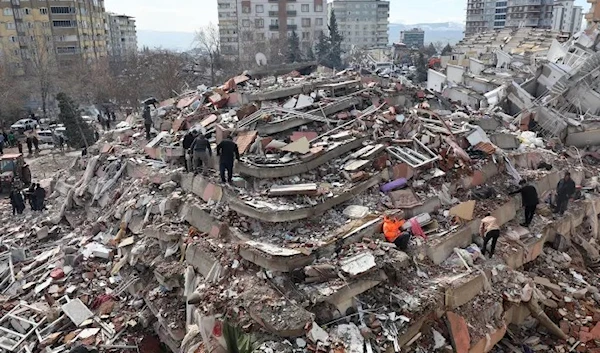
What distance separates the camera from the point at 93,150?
566 inches

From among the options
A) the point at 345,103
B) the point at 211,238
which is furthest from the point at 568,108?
the point at 211,238

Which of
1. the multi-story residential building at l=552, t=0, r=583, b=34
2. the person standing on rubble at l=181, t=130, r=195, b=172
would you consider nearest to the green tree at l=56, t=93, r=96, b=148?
the person standing on rubble at l=181, t=130, r=195, b=172

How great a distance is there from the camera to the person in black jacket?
9.08m

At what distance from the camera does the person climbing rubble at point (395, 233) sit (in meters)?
7.52

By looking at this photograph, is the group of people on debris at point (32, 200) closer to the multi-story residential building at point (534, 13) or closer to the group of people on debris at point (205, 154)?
the group of people on debris at point (205, 154)

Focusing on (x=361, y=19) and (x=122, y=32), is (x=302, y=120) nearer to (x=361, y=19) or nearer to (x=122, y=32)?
(x=361, y=19)

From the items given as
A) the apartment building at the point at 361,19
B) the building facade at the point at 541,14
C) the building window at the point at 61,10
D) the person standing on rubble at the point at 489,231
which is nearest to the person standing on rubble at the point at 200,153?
the person standing on rubble at the point at 489,231

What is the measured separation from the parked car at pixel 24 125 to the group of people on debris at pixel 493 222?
27.5m

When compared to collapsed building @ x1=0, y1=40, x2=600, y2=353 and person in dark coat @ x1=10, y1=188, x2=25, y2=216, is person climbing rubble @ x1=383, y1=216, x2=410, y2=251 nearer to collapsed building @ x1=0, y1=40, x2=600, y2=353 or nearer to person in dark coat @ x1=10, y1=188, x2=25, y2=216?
collapsed building @ x1=0, y1=40, x2=600, y2=353

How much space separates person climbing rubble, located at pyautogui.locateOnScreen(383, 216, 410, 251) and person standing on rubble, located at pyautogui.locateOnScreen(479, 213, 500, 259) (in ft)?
4.94

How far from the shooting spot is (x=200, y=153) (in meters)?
9.46

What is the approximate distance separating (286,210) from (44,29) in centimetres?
4501

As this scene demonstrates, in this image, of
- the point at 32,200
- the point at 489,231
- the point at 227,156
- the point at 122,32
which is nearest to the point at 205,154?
the point at 227,156

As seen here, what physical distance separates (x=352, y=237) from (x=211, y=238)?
243 centimetres
